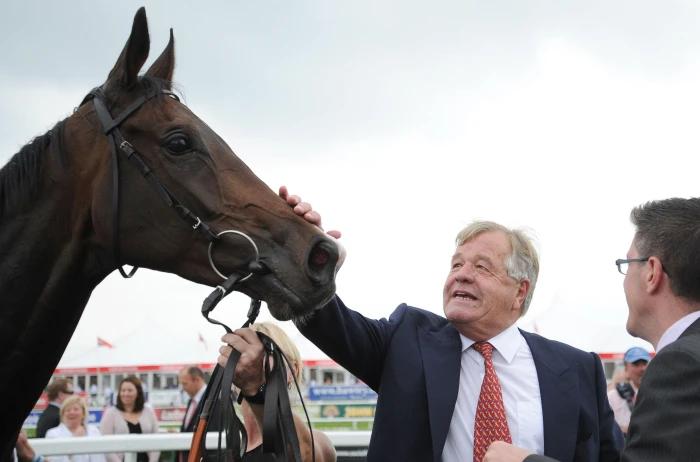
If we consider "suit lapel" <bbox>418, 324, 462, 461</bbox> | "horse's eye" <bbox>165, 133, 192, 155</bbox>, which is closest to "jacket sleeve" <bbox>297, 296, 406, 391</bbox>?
"suit lapel" <bbox>418, 324, 462, 461</bbox>

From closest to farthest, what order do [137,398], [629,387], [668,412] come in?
[668,412]
[629,387]
[137,398]

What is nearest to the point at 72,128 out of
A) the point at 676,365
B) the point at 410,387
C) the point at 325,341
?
the point at 325,341

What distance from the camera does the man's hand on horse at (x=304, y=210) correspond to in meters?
2.78

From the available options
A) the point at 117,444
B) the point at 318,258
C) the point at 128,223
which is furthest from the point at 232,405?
the point at 117,444

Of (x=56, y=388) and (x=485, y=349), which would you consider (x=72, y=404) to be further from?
(x=485, y=349)

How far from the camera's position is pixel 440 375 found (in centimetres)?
310

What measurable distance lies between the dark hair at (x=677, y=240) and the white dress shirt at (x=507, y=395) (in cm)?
100

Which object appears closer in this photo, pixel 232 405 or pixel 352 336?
pixel 232 405

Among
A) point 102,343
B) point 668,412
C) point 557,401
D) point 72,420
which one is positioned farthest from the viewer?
point 102,343

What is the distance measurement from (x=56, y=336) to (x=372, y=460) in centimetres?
→ 131

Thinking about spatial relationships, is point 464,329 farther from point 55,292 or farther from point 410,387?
point 55,292

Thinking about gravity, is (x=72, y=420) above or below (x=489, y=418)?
below

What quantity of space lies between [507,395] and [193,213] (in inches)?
58.6

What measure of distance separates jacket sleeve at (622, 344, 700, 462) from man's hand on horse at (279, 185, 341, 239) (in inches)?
50.2
